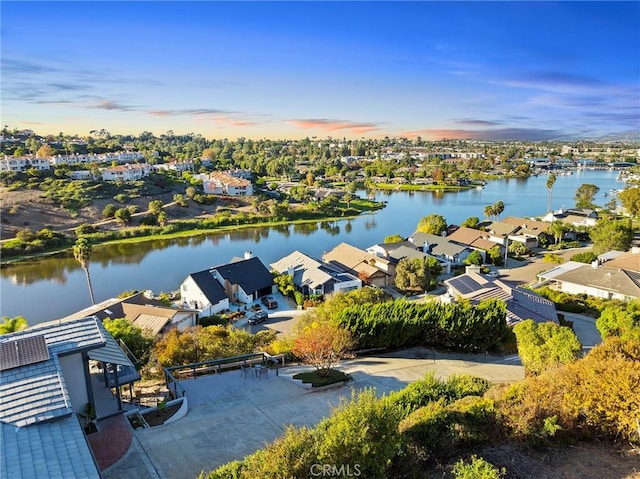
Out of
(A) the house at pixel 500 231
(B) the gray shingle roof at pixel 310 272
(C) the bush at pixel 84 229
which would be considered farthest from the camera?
(C) the bush at pixel 84 229

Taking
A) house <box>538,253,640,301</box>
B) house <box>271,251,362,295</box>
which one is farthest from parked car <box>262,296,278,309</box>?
house <box>538,253,640,301</box>

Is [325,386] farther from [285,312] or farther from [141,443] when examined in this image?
[285,312]

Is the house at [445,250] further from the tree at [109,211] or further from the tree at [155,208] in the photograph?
the tree at [109,211]

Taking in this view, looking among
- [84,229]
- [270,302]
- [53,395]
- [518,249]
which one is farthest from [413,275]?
[84,229]

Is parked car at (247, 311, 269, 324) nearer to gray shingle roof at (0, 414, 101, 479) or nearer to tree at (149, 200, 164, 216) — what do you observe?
gray shingle roof at (0, 414, 101, 479)

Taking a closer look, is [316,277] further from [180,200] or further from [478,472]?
[180,200]

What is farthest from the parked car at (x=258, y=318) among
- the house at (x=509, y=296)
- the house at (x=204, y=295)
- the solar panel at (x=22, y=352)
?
the solar panel at (x=22, y=352)
